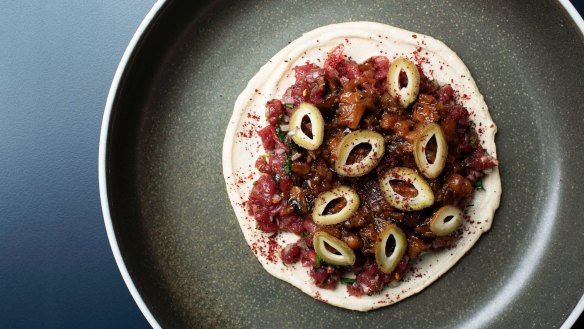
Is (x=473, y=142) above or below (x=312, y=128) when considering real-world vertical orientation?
above

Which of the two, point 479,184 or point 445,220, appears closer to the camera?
point 445,220

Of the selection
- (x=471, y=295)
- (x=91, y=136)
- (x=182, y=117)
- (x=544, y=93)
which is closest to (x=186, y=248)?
(x=182, y=117)

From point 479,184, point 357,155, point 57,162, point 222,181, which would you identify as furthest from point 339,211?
point 57,162

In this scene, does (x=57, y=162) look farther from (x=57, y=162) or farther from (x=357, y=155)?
Result: (x=357, y=155)

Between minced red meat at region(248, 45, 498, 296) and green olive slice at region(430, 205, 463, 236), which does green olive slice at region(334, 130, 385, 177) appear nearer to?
minced red meat at region(248, 45, 498, 296)

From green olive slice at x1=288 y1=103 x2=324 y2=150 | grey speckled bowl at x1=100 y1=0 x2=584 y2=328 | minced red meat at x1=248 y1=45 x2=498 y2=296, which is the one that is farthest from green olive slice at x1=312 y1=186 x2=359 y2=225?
grey speckled bowl at x1=100 y1=0 x2=584 y2=328

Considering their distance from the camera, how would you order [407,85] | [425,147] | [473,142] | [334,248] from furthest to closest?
[473,142] → [407,85] → [334,248] → [425,147]

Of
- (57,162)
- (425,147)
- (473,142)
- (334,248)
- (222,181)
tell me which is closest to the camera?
(425,147)

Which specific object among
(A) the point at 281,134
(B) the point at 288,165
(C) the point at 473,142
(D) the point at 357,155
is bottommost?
(B) the point at 288,165
